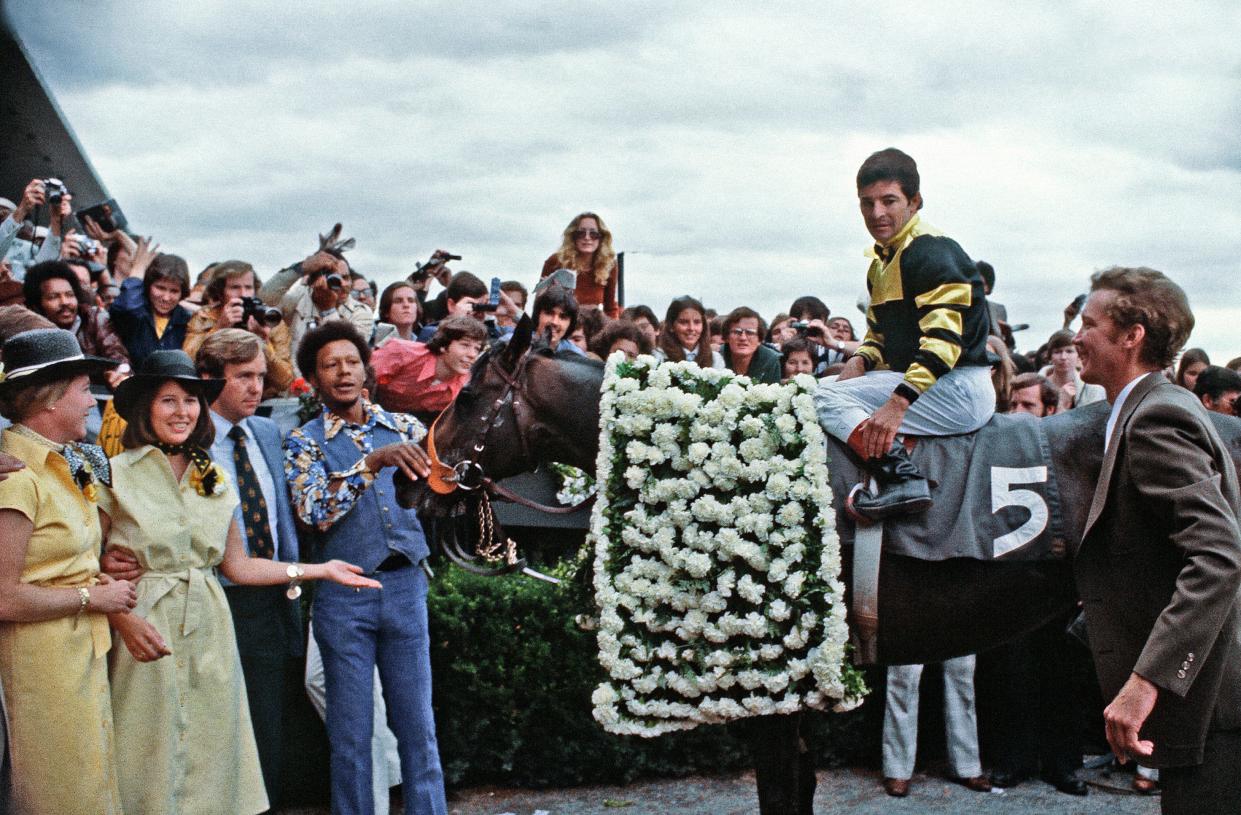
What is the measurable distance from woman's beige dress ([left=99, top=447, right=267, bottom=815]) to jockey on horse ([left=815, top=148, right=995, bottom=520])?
8.52 ft

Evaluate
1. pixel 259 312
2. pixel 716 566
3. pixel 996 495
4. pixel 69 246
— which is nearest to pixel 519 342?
pixel 716 566

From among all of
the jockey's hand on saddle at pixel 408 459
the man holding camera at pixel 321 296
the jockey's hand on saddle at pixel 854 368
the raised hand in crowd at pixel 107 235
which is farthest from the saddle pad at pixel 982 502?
the raised hand in crowd at pixel 107 235

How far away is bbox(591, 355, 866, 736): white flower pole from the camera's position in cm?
404

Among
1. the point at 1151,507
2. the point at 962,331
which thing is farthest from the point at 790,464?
the point at 1151,507

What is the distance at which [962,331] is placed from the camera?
13.9ft

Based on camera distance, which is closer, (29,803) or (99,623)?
(29,803)

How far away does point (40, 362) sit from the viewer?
13.1 ft

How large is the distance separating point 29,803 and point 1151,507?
12.5ft

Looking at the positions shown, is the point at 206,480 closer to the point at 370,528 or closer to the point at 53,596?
the point at 370,528

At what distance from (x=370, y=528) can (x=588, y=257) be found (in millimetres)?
4573

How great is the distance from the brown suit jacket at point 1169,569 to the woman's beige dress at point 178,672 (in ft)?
10.9

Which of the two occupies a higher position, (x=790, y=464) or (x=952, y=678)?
(x=790, y=464)

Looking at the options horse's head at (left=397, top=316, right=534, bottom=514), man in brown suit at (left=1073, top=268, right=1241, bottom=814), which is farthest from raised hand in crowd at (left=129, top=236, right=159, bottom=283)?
man in brown suit at (left=1073, top=268, right=1241, bottom=814)

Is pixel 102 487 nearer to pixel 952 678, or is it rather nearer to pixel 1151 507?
pixel 1151 507
